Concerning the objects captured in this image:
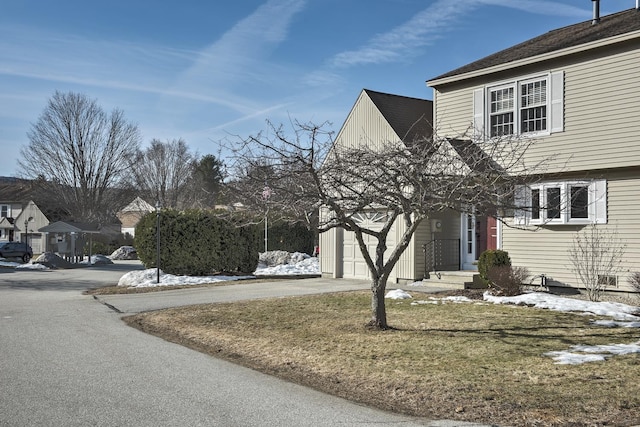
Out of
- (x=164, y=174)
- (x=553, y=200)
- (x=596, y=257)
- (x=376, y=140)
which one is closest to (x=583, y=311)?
(x=596, y=257)

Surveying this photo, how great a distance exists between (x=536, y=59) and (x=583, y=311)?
6.43 meters

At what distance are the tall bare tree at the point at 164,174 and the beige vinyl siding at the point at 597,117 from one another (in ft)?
136

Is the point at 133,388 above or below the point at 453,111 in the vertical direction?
below

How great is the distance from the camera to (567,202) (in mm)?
13945

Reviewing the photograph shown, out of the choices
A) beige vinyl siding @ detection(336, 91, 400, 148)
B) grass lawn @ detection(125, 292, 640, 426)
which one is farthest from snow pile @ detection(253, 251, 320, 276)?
grass lawn @ detection(125, 292, 640, 426)

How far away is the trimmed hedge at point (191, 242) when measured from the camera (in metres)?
21.6

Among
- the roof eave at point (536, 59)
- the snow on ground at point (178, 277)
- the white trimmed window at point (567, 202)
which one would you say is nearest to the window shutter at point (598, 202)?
the white trimmed window at point (567, 202)

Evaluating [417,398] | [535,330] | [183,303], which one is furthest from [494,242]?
[417,398]

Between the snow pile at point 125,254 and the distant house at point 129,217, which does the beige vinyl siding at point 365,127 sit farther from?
the distant house at point 129,217

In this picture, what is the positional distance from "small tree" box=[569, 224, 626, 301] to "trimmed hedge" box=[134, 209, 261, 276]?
1172 centimetres

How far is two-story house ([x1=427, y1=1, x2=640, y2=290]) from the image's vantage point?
13.2 m

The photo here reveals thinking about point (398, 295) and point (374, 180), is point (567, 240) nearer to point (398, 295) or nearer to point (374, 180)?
point (398, 295)

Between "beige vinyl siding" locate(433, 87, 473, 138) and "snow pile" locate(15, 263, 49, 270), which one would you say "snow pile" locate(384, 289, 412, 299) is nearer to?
"beige vinyl siding" locate(433, 87, 473, 138)

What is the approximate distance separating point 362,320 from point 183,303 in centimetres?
549
